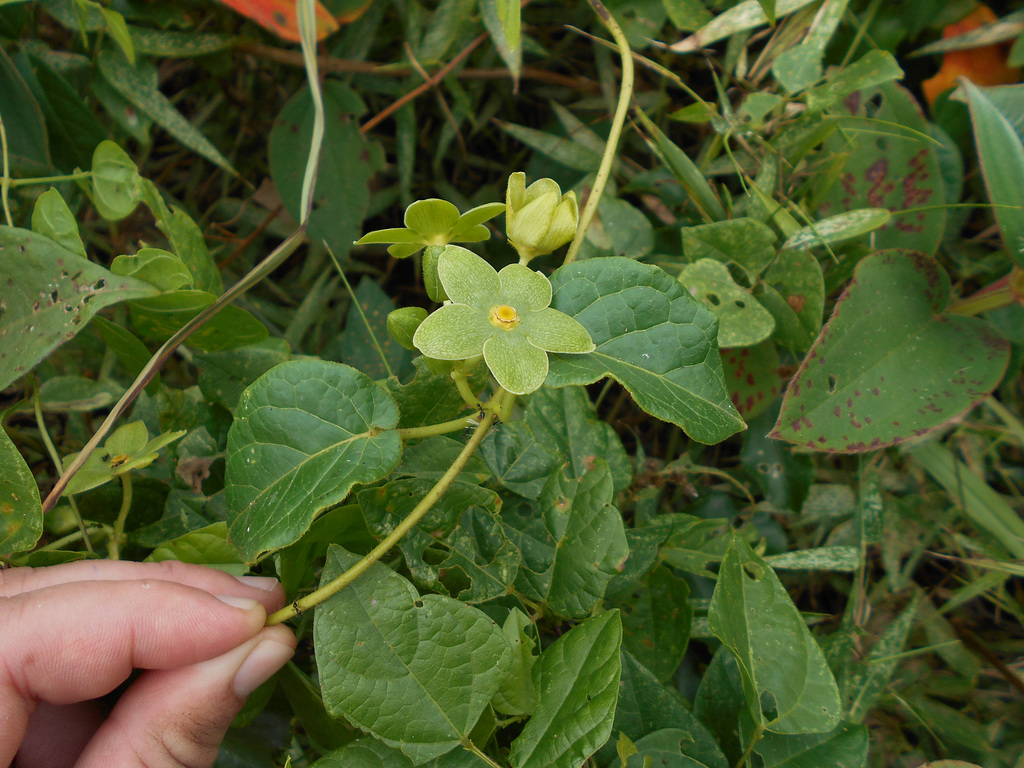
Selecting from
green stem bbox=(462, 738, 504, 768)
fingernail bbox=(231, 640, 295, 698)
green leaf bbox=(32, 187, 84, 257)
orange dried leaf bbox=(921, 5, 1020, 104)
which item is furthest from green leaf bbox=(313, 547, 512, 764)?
orange dried leaf bbox=(921, 5, 1020, 104)

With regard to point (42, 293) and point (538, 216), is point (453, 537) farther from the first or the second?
point (42, 293)

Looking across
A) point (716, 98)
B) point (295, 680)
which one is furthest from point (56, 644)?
point (716, 98)

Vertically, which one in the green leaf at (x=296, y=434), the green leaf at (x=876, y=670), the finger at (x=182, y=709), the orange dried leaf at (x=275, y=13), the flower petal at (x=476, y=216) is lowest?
the green leaf at (x=876, y=670)

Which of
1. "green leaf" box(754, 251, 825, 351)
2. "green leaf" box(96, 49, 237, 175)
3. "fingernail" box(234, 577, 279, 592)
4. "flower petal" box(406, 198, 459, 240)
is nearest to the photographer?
"flower petal" box(406, 198, 459, 240)

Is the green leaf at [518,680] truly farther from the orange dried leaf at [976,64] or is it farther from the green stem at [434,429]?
the orange dried leaf at [976,64]

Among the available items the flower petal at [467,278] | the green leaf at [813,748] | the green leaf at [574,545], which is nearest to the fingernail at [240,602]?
the green leaf at [574,545]

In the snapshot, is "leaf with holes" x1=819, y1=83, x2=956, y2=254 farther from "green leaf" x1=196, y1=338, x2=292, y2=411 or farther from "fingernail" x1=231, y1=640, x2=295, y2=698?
"fingernail" x1=231, y1=640, x2=295, y2=698
